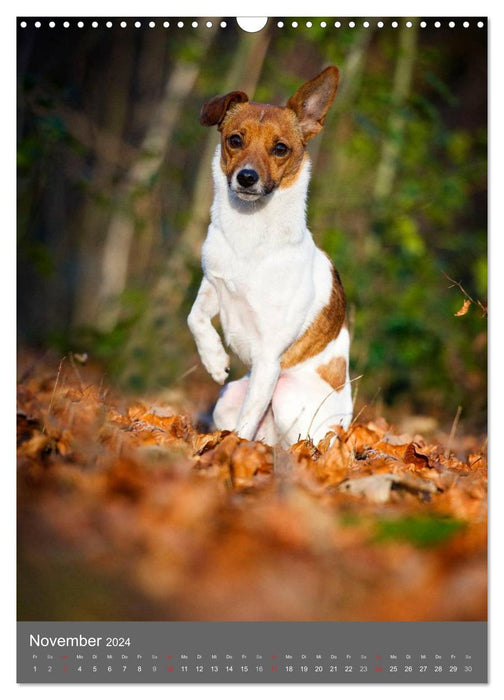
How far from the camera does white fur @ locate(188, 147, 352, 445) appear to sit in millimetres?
5074

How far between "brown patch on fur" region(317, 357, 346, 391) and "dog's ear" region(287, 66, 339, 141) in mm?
1536

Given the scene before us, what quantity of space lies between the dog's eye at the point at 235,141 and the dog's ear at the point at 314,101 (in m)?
0.51

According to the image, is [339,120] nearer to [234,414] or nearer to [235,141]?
[235,141]

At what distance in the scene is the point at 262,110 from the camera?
5.19 metres

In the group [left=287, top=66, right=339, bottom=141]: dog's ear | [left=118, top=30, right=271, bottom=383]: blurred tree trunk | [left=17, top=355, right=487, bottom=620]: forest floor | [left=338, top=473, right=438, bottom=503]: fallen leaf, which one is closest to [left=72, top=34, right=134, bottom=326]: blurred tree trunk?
[left=118, top=30, right=271, bottom=383]: blurred tree trunk

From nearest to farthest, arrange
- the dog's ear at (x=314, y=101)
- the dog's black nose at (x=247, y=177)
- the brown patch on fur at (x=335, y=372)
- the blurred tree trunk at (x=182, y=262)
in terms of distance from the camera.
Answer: the dog's black nose at (x=247, y=177)
the dog's ear at (x=314, y=101)
the brown patch on fur at (x=335, y=372)
the blurred tree trunk at (x=182, y=262)

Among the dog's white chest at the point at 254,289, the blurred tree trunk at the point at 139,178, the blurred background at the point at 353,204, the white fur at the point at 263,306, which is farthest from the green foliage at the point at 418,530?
the blurred tree trunk at the point at 139,178

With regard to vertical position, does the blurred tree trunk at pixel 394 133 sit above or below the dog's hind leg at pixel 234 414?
above

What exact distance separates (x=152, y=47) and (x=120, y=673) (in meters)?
13.5

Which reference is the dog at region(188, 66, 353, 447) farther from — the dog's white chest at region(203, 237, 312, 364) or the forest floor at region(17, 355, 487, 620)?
the forest floor at region(17, 355, 487, 620)

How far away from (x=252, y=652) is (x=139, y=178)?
786cm

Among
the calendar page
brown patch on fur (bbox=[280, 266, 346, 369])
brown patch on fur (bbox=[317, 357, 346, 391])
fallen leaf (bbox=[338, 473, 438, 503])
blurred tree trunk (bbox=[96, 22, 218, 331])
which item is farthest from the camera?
blurred tree trunk (bbox=[96, 22, 218, 331])

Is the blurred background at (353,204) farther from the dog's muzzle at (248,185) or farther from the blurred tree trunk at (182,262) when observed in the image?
the dog's muzzle at (248,185)

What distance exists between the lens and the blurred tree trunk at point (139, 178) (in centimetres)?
958
